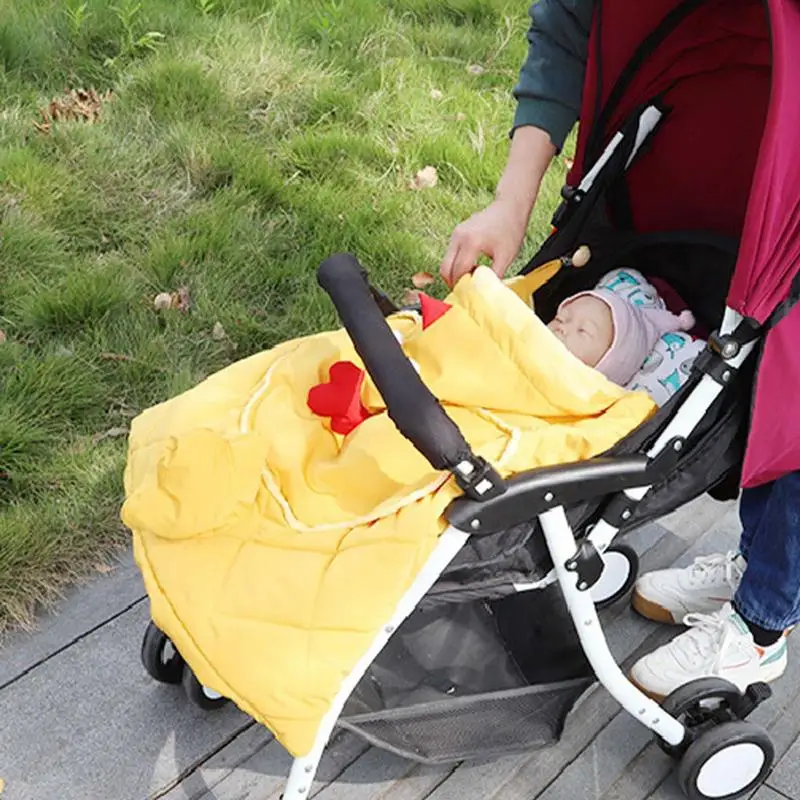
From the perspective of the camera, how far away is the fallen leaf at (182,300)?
2.90m

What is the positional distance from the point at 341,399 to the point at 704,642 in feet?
2.68

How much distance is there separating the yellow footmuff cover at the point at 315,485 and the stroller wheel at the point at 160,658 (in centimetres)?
44

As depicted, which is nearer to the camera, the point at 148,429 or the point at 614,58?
the point at 148,429

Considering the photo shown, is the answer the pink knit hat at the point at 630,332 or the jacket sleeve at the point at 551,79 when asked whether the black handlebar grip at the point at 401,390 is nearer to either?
the pink knit hat at the point at 630,332

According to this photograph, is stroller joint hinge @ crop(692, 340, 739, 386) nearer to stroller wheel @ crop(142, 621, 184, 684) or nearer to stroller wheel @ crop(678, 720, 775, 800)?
stroller wheel @ crop(678, 720, 775, 800)

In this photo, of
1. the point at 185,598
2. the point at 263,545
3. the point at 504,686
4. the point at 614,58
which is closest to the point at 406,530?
the point at 263,545

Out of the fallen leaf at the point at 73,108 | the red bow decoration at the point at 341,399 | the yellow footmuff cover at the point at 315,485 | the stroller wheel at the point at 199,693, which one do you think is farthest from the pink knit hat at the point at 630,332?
the fallen leaf at the point at 73,108

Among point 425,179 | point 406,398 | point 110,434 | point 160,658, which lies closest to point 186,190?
point 425,179

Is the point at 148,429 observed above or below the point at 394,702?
above

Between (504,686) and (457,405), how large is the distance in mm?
553

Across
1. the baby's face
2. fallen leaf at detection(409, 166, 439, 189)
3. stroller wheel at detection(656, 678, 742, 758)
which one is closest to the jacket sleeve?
the baby's face

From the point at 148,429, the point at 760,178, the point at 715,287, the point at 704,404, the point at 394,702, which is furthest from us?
the point at 715,287

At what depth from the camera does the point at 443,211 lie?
3414 millimetres

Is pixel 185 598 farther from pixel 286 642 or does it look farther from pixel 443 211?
pixel 443 211
